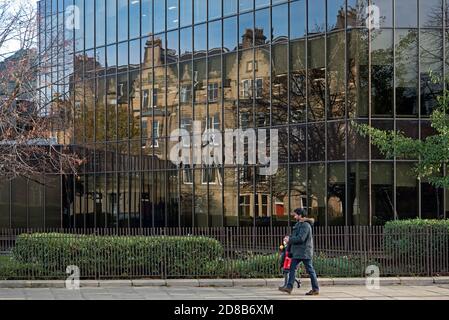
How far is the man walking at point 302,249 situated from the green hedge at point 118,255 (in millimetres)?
3078

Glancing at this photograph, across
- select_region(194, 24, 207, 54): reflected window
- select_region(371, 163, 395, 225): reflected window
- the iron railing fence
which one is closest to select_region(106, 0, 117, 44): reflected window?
select_region(194, 24, 207, 54): reflected window

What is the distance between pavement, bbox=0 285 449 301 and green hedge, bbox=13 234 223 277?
1.05 m

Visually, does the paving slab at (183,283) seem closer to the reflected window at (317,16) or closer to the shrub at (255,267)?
the shrub at (255,267)

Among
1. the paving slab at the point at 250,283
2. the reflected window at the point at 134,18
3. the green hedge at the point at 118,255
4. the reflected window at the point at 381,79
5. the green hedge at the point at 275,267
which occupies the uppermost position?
the reflected window at the point at 134,18

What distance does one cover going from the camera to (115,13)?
36.3 metres

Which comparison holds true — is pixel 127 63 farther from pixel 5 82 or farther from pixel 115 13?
pixel 5 82

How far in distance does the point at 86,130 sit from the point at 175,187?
754 cm

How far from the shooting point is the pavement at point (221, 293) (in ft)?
47.4

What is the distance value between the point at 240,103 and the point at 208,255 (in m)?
13.2

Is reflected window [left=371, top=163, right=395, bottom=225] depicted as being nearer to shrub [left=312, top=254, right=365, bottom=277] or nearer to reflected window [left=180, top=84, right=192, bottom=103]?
shrub [left=312, top=254, right=365, bottom=277]

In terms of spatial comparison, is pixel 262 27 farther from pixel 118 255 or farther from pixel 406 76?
pixel 118 255

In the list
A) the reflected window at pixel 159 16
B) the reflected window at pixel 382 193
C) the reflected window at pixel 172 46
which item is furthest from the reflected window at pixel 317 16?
the reflected window at pixel 159 16

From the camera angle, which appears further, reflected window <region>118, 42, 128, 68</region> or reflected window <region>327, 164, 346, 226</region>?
reflected window <region>118, 42, 128, 68</region>

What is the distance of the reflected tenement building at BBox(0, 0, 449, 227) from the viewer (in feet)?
84.7
